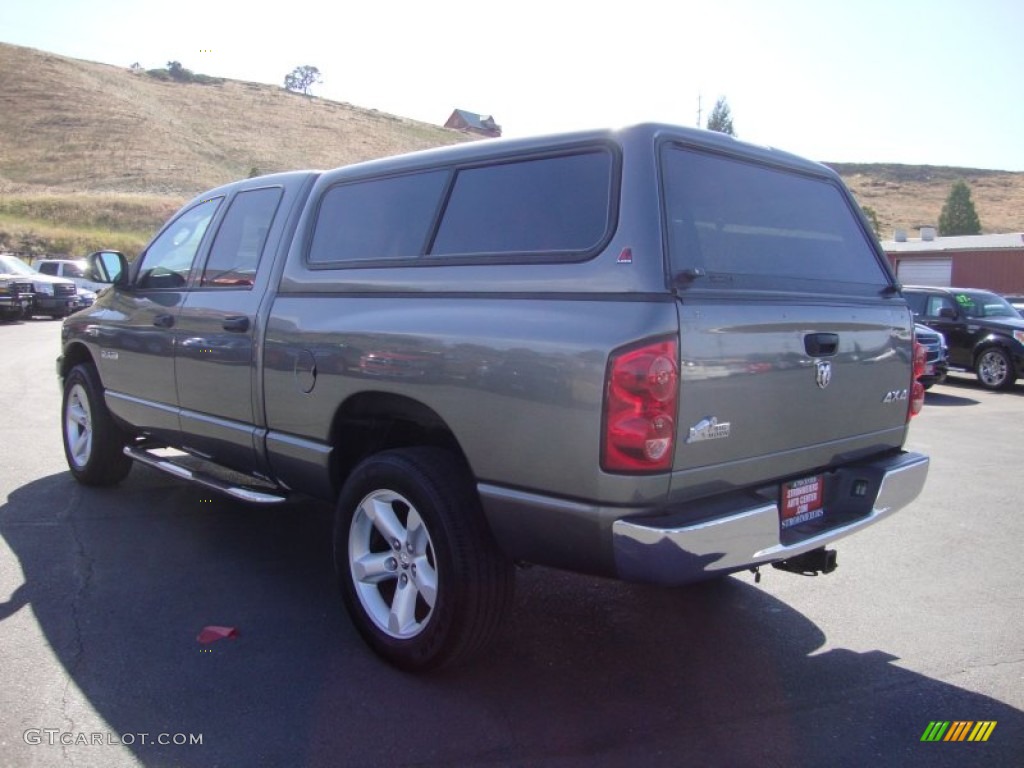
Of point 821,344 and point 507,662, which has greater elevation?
point 821,344

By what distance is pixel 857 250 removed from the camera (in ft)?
14.0

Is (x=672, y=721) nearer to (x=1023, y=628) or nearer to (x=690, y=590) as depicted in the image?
(x=690, y=590)

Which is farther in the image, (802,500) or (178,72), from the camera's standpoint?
(178,72)

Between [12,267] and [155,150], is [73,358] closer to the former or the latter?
[12,267]

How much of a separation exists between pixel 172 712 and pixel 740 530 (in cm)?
214

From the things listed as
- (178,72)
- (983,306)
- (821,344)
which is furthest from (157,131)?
(821,344)

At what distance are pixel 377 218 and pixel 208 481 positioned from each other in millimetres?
1710

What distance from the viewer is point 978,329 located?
1432 cm

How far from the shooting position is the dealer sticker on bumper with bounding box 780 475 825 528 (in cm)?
347

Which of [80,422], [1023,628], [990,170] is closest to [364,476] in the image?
[1023,628]

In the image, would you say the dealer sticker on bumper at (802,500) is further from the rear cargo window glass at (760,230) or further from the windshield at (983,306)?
the windshield at (983,306)

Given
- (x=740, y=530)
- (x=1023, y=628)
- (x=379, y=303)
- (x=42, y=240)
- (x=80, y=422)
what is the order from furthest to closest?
(x=42, y=240) < (x=80, y=422) < (x=1023, y=628) < (x=379, y=303) < (x=740, y=530)

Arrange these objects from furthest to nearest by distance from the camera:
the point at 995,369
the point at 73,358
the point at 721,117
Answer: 1. the point at 721,117
2. the point at 995,369
3. the point at 73,358

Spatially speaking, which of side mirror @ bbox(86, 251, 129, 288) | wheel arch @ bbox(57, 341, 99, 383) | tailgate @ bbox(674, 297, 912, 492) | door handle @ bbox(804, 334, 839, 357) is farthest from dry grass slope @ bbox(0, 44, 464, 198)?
door handle @ bbox(804, 334, 839, 357)
